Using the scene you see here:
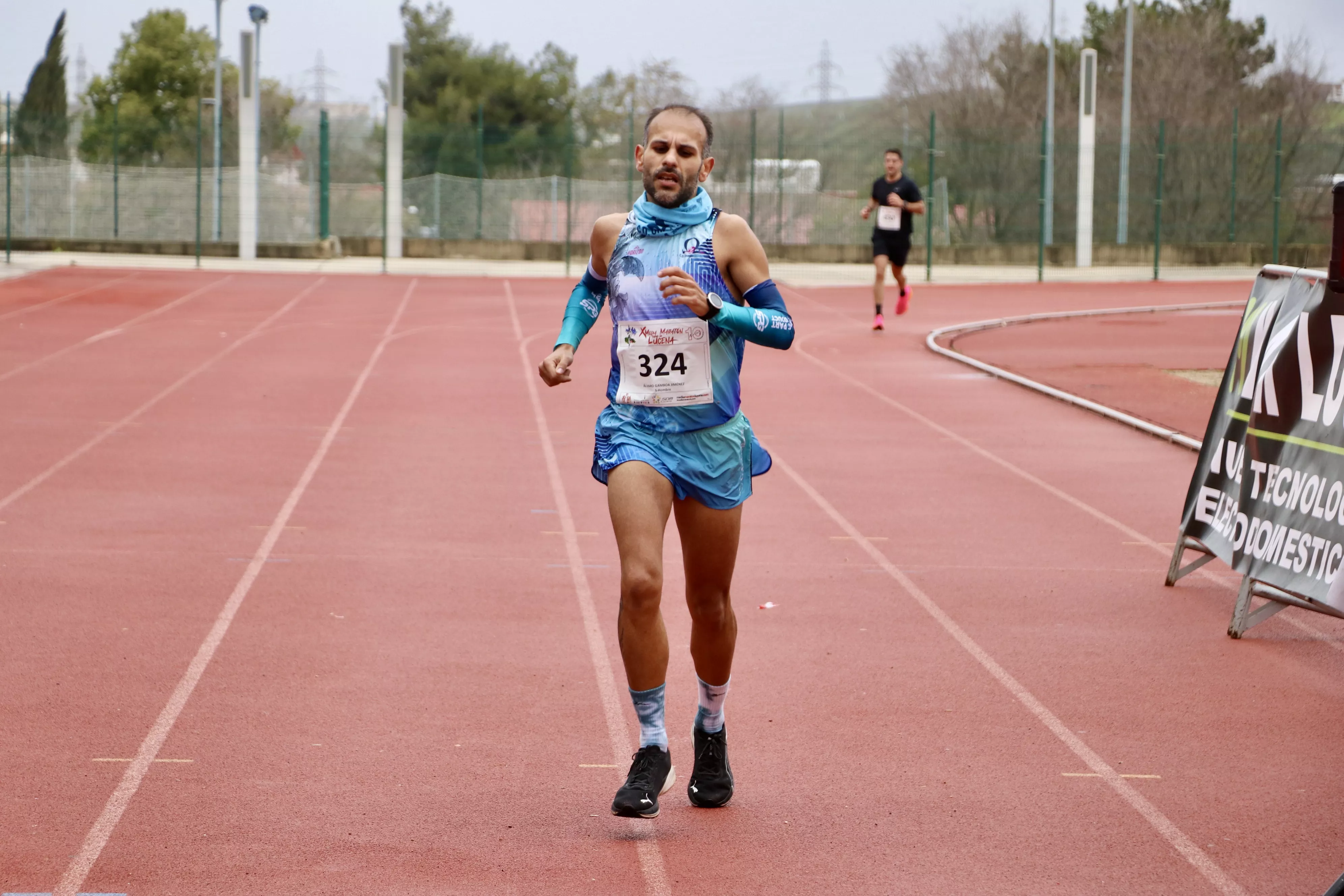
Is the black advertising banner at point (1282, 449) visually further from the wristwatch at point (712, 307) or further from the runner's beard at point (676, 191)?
the runner's beard at point (676, 191)

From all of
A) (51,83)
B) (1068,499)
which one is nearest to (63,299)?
(1068,499)

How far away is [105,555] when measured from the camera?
7.84m

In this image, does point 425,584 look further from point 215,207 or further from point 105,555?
point 215,207

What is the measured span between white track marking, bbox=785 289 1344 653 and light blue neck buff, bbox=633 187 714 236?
11.5 ft

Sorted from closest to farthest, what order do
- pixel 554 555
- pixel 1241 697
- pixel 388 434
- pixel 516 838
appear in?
pixel 516 838 < pixel 1241 697 < pixel 554 555 < pixel 388 434

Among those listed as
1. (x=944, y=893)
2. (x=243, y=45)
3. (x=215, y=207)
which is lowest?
(x=944, y=893)

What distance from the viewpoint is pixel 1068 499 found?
1004 centimetres

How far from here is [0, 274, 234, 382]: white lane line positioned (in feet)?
50.0

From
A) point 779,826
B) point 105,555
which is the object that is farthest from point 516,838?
point 105,555

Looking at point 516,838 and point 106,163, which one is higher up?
point 106,163

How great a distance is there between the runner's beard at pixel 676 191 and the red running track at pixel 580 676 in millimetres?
1709

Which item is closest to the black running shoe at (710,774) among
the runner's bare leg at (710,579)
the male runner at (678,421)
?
the male runner at (678,421)

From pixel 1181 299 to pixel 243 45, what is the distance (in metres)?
19.3

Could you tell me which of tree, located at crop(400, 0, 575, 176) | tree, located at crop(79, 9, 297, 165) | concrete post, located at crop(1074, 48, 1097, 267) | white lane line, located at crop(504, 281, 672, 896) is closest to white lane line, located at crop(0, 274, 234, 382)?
white lane line, located at crop(504, 281, 672, 896)
